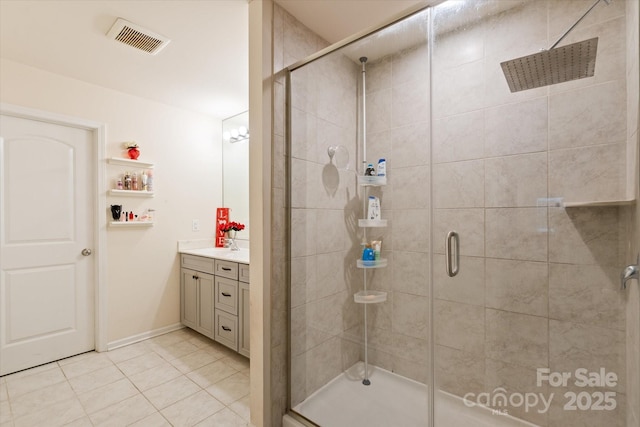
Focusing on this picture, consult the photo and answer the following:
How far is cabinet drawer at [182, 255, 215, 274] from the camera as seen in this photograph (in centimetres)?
281

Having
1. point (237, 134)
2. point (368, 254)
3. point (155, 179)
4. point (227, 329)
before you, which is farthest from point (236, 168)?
point (368, 254)

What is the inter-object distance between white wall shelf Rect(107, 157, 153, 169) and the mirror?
855mm

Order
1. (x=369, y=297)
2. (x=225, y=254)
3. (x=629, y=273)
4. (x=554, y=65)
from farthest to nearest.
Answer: (x=225, y=254)
(x=369, y=297)
(x=554, y=65)
(x=629, y=273)

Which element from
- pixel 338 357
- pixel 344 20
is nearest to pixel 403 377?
pixel 338 357

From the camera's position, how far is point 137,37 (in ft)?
6.61

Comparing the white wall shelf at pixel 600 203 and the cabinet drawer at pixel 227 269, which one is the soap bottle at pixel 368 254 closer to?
the white wall shelf at pixel 600 203

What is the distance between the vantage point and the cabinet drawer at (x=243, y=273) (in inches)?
94.6

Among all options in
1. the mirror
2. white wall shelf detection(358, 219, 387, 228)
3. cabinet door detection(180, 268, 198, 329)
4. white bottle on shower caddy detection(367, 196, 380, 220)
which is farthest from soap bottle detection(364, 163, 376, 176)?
cabinet door detection(180, 268, 198, 329)

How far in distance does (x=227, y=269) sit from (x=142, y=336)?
1254 millimetres

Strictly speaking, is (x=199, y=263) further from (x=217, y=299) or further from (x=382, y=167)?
(x=382, y=167)

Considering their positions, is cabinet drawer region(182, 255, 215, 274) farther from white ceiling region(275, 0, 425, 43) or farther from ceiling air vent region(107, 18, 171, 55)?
white ceiling region(275, 0, 425, 43)

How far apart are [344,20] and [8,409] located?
324 cm

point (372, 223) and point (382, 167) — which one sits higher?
point (382, 167)

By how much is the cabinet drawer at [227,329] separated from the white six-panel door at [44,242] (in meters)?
Answer: 1.15
